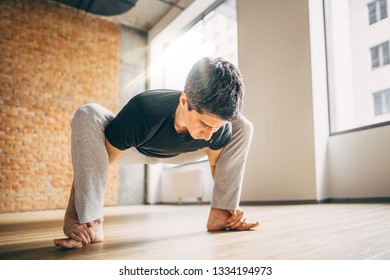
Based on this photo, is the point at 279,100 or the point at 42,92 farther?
the point at 42,92

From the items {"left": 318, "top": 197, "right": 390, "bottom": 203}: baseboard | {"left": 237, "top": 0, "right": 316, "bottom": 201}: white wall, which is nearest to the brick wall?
{"left": 237, "top": 0, "right": 316, "bottom": 201}: white wall

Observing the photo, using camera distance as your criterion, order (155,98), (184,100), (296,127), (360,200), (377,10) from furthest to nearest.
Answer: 1. (296,127)
2. (377,10)
3. (360,200)
4. (155,98)
5. (184,100)

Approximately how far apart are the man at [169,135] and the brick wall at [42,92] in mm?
3856

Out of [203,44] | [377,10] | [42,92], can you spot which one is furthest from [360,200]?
[42,92]

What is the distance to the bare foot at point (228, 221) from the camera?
1321 mm

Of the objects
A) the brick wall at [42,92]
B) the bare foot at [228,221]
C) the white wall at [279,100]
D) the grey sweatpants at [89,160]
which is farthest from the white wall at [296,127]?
the brick wall at [42,92]

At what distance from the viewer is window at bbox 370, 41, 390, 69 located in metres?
3.12

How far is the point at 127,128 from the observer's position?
111 centimetres

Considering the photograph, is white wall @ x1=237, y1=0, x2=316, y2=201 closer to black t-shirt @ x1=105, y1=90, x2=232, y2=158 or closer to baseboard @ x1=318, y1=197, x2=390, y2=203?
Answer: baseboard @ x1=318, y1=197, x2=390, y2=203

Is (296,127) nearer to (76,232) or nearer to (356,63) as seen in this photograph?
(356,63)

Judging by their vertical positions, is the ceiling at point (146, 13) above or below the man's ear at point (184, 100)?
above

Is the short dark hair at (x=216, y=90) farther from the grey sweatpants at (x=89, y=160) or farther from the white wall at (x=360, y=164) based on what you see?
the white wall at (x=360, y=164)

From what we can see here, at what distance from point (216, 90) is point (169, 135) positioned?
31cm
